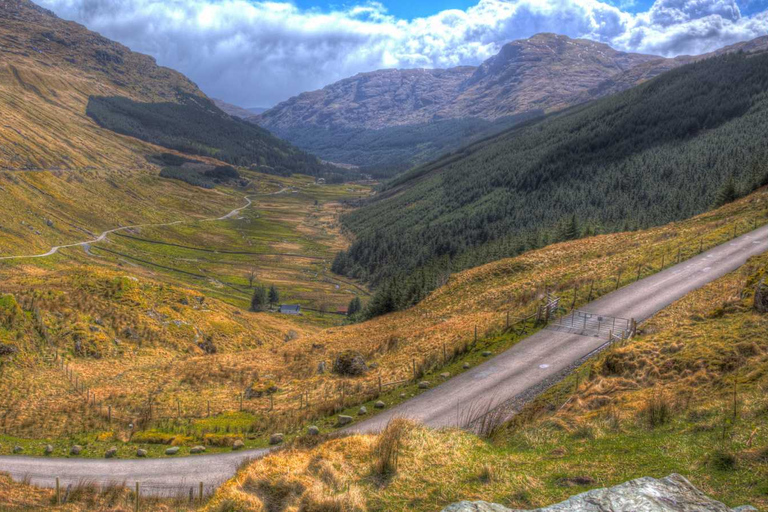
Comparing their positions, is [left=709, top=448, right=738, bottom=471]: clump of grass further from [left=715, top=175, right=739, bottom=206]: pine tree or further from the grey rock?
[left=715, top=175, right=739, bottom=206]: pine tree

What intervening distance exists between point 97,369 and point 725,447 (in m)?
41.1

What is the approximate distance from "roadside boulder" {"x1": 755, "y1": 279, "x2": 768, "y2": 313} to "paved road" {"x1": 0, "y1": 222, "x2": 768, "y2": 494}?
782 cm

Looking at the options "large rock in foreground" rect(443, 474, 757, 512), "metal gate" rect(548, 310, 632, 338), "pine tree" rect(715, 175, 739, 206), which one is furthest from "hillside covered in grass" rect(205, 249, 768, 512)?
"pine tree" rect(715, 175, 739, 206)

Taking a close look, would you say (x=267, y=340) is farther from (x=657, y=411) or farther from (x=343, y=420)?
(x=657, y=411)

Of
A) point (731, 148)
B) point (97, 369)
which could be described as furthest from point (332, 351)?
point (731, 148)

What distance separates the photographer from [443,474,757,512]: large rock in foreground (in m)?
8.26

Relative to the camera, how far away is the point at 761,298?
1969 centimetres

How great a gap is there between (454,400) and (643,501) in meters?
14.0

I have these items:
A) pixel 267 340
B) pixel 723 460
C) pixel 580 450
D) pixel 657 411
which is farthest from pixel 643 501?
pixel 267 340

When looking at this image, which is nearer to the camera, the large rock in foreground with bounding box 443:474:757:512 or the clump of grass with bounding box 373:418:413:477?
the large rock in foreground with bounding box 443:474:757:512

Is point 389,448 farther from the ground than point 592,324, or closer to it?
closer to it

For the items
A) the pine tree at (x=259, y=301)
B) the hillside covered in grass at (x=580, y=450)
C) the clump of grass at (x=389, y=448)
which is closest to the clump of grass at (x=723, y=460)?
the hillside covered in grass at (x=580, y=450)

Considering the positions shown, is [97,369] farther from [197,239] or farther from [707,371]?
[197,239]

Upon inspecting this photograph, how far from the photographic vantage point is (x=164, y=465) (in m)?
20.5
